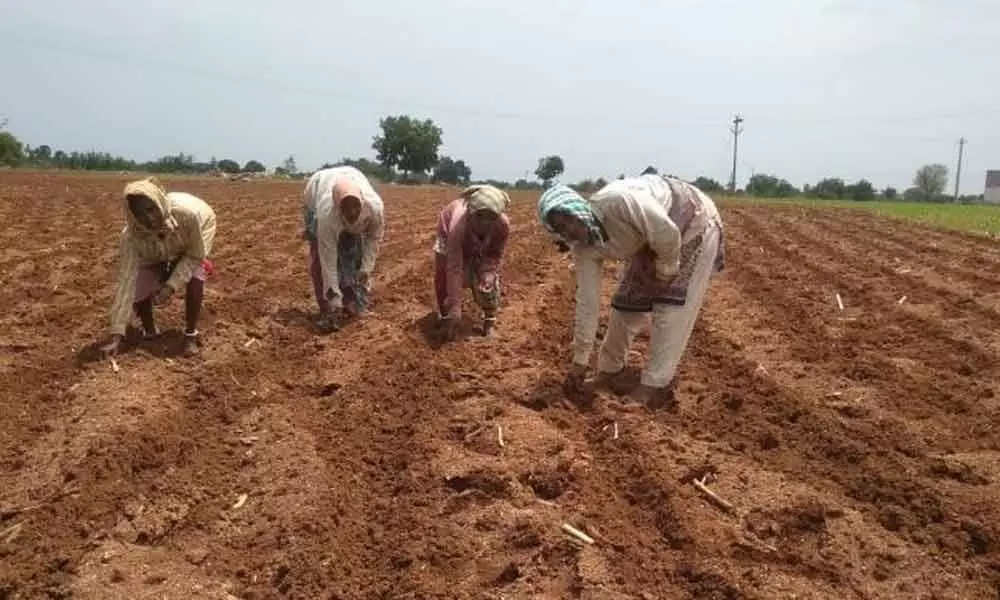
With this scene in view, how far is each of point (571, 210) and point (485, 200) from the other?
5.89ft

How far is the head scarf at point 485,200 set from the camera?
6.64m

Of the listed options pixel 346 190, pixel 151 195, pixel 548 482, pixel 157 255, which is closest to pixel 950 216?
pixel 346 190

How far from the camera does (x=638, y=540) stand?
12.4 feet

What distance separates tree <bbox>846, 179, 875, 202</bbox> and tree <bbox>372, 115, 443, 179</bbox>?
93.3 feet

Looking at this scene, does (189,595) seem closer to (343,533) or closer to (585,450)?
(343,533)

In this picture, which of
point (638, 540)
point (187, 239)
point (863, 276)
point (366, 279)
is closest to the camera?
point (638, 540)

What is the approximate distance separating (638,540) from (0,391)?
12.8 ft

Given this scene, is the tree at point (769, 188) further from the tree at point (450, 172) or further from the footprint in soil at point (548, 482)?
the footprint in soil at point (548, 482)

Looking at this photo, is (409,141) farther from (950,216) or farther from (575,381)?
(575,381)

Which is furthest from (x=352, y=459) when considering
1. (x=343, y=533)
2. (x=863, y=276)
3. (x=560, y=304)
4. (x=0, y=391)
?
(x=863, y=276)

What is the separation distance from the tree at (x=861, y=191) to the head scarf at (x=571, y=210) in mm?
59351

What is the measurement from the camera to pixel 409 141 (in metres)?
65.8

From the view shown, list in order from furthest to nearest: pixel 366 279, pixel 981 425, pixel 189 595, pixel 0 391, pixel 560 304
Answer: pixel 560 304 → pixel 366 279 → pixel 0 391 → pixel 981 425 → pixel 189 595

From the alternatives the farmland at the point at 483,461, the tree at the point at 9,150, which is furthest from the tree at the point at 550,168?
the farmland at the point at 483,461
